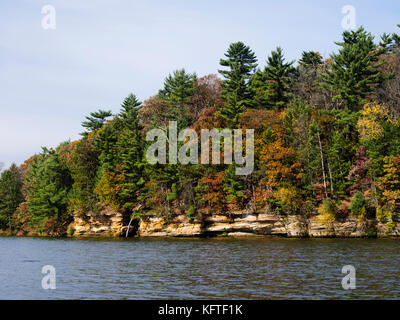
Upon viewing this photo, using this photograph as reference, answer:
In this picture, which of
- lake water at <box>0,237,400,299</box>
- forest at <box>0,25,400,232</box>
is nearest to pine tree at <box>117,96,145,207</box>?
forest at <box>0,25,400,232</box>

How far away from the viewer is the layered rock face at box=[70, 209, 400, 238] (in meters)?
52.1

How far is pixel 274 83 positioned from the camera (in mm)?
73562

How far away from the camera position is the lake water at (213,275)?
20.5 m

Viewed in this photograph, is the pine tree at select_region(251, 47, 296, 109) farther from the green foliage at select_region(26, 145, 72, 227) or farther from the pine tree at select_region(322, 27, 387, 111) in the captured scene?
the green foliage at select_region(26, 145, 72, 227)

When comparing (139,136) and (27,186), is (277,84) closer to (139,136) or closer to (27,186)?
(139,136)

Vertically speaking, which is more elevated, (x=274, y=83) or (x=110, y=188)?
(x=274, y=83)

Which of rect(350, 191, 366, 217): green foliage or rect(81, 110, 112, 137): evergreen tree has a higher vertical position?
rect(81, 110, 112, 137): evergreen tree

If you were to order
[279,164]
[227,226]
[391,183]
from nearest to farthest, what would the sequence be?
[391,183] < [279,164] < [227,226]

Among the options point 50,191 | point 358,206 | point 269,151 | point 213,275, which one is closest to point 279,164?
point 269,151

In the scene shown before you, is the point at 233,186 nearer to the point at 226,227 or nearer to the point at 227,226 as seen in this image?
the point at 227,226

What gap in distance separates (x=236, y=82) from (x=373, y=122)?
103 feet

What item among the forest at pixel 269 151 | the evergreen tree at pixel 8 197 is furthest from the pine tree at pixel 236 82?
the evergreen tree at pixel 8 197

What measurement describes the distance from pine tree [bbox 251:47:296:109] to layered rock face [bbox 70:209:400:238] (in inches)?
927

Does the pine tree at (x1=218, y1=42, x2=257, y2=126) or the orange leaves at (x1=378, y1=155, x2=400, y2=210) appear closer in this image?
the orange leaves at (x1=378, y1=155, x2=400, y2=210)
